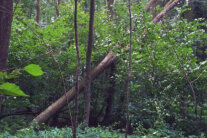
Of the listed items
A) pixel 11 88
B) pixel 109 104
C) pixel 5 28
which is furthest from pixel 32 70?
pixel 109 104

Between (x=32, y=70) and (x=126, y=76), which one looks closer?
(x=32, y=70)

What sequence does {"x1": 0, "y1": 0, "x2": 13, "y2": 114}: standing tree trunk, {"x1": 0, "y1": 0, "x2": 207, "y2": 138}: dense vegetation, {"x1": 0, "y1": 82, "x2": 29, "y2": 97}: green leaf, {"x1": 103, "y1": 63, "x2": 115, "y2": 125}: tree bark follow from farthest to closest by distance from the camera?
{"x1": 103, "y1": 63, "x2": 115, "y2": 125}: tree bark, {"x1": 0, "y1": 0, "x2": 207, "y2": 138}: dense vegetation, {"x1": 0, "y1": 0, "x2": 13, "y2": 114}: standing tree trunk, {"x1": 0, "y1": 82, "x2": 29, "y2": 97}: green leaf

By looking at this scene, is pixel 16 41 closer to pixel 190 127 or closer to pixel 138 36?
pixel 138 36

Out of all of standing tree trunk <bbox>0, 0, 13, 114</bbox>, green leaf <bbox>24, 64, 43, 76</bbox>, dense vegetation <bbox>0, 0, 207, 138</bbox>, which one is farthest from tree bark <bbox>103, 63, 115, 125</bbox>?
green leaf <bbox>24, 64, 43, 76</bbox>

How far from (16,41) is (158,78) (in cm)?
458

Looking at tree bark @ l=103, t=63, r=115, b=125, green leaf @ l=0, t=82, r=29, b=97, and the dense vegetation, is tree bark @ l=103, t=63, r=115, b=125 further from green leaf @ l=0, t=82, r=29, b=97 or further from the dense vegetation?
green leaf @ l=0, t=82, r=29, b=97

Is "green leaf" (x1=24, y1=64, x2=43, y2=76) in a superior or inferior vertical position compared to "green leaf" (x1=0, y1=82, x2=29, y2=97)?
superior

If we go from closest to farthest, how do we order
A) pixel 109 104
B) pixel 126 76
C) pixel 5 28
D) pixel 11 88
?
pixel 11 88, pixel 5 28, pixel 126 76, pixel 109 104

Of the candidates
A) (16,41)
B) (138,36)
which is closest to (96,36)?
(138,36)

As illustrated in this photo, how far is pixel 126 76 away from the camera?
6773 mm

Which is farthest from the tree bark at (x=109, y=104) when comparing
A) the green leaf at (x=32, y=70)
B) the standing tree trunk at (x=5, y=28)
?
the green leaf at (x=32, y=70)

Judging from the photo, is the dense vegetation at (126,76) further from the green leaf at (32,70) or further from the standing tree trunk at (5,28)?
the green leaf at (32,70)

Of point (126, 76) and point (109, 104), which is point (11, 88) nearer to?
point (126, 76)

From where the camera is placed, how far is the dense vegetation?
587cm
